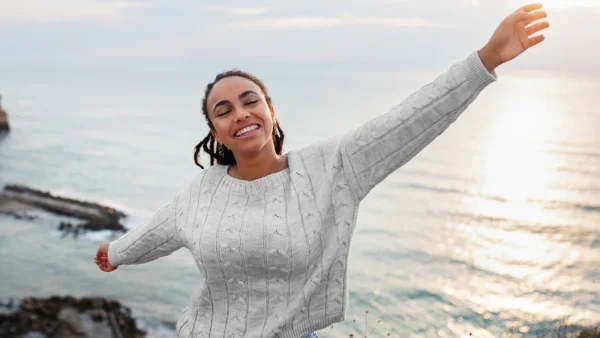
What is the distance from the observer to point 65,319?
1509cm

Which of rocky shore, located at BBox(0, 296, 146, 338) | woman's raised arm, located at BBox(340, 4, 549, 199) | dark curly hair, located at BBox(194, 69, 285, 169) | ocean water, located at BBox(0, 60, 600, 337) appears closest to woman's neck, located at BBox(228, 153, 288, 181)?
dark curly hair, located at BBox(194, 69, 285, 169)

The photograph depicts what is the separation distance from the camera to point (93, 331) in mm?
14148

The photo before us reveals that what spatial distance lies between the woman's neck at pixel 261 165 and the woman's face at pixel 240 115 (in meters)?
0.05

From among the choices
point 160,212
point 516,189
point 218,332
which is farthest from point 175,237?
point 516,189

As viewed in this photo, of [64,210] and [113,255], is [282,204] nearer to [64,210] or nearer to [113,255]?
[113,255]

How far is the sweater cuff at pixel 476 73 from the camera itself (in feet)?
6.52

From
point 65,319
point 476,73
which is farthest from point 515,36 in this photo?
point 65,319

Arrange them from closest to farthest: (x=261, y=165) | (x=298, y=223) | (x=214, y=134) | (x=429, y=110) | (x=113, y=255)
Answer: (x=429, y=110) → (x=298, y=223) → (x=261, y=165) → (x=214, y=134) → (x=113, y=255)

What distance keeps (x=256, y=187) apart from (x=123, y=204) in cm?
3877

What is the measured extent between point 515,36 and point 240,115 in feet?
3.76

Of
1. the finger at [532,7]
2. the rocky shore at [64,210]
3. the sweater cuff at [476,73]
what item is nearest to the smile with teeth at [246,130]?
the sweater cuff at [476,73]

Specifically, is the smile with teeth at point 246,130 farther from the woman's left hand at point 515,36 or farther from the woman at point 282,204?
the woman's left hand at point 515,36

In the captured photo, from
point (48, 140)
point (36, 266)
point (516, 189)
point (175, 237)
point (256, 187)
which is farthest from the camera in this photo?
point (48, 140)

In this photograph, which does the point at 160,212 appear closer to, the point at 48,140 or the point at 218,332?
the point at 218,332
